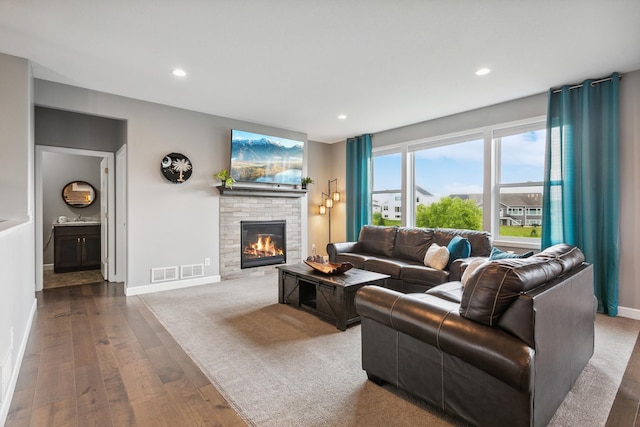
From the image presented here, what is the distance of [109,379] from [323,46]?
3.13 meters

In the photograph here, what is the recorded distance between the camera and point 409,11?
244cm

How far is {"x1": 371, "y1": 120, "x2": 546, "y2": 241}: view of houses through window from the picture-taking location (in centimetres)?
440

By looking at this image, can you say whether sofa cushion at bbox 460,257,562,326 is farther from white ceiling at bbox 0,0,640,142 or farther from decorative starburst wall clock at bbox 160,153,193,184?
decorative starburst wall clock at bbox 160,153,193,184

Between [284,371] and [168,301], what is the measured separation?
2.38m

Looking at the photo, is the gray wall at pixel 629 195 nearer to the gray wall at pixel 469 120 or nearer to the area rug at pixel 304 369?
the area rug at pixel 304 369

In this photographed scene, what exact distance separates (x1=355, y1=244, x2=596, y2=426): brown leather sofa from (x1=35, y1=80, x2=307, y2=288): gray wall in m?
3.59

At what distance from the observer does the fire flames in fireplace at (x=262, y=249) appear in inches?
220

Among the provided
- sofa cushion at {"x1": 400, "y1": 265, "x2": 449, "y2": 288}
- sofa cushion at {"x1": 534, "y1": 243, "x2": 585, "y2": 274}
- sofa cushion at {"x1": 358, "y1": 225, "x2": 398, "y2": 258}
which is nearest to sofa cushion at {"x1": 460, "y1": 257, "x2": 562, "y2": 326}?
sofa cushion at {"x1": 534, "y1": 243, "x2": 585, "y2": 274}

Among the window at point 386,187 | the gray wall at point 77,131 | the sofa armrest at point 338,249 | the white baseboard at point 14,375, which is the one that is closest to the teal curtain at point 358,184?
the window at point 386,187

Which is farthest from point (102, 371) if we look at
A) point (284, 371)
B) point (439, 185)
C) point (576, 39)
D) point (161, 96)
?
point (439, 185)

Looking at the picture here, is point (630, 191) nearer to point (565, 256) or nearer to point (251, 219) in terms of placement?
point (565, 256)

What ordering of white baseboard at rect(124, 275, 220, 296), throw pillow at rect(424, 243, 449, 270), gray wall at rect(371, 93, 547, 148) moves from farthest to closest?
white baseboard at rect(124, 275, 220, 296) < gray wall at rect(371, 93, 547, 148) < throw pillow at rect(424, 243, 449, 270)

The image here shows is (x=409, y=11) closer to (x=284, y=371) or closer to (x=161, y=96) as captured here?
(x=284, y=371)

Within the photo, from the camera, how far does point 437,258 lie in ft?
12.9
